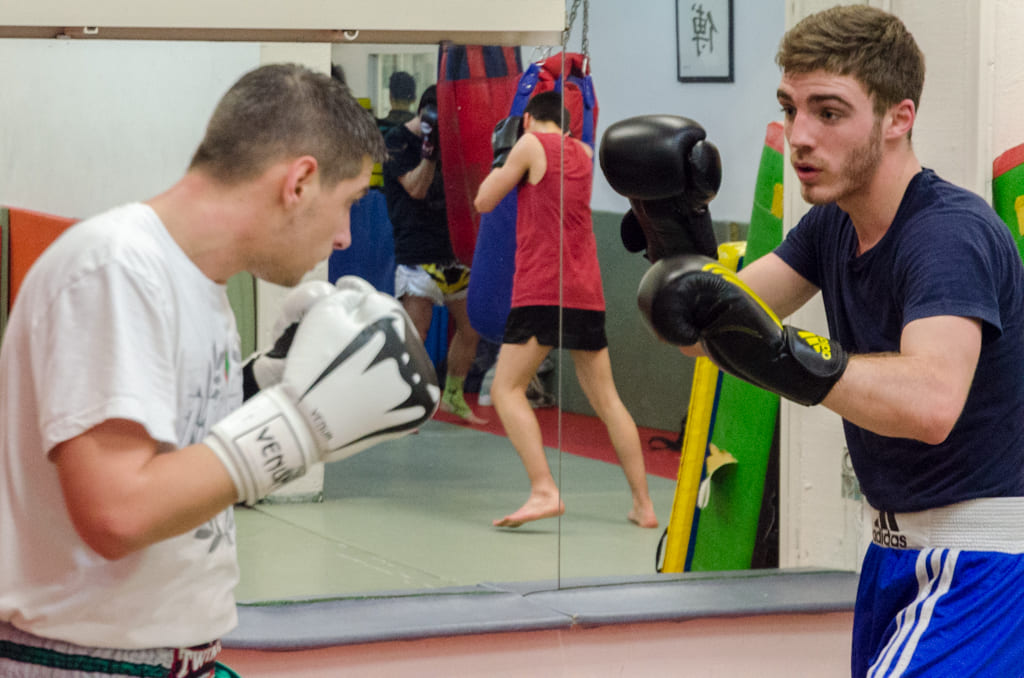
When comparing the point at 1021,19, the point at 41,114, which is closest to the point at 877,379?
the point at 1021,19

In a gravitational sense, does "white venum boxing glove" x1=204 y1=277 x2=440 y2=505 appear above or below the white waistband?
above

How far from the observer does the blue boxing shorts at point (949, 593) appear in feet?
5.90

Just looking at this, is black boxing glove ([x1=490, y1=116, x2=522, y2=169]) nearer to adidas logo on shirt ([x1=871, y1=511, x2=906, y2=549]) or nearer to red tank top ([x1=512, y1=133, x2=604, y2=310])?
red tank top ([x1=512, y1=133, x2=604, y2=310])

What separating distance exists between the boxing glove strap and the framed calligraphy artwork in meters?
2.24

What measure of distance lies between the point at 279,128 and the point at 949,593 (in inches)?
47.8

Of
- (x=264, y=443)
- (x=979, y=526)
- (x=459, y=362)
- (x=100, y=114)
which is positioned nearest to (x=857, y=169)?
(x=979, y=526)

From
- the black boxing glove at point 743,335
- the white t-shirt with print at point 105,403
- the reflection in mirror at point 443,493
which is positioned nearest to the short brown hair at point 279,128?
the white t-shirt with print at point 105,403

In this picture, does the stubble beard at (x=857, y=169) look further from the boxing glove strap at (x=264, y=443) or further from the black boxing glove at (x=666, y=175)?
the boxing glove strap at (x=264, y=443)

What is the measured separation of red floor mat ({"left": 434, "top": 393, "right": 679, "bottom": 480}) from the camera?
324cm

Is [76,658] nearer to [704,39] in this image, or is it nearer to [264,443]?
[264,443]

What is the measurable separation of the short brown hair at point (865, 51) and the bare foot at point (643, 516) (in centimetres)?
174

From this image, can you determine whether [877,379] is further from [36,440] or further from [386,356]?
[36,440]

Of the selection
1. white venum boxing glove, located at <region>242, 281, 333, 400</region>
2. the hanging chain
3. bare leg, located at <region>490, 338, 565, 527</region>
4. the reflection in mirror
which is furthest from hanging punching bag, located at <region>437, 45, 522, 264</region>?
white venum boxing glove, located at <region>242, 281, 333, 400</region>

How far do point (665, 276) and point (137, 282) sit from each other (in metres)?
0.77
